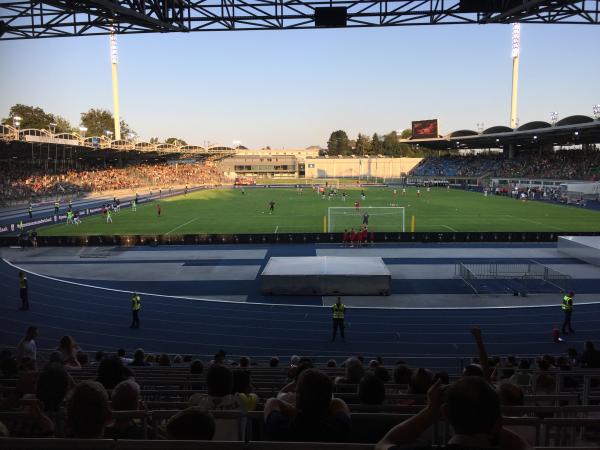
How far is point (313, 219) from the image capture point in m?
45.0

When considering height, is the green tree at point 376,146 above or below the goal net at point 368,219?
above

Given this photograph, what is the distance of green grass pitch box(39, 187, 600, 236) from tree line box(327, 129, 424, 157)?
105 metres

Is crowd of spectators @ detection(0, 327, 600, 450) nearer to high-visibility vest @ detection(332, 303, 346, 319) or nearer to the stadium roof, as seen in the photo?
high-visibility vest @ detection(332, 303, 346, 319)

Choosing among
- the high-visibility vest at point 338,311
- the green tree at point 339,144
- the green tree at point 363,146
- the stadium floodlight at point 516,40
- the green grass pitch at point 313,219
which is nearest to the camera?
the high-visibility vest at point 338,311

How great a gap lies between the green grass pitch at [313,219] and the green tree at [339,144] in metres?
132

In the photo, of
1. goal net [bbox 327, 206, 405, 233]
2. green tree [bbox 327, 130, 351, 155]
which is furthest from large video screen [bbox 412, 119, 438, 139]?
green tree [bbox 327, 130, 351, 155]

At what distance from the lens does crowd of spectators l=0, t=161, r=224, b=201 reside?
61.1m

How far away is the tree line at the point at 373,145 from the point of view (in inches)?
6457

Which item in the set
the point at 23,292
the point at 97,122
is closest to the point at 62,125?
the point at 97,122

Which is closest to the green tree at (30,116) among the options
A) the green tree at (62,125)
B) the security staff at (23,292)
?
the green tree at (62,125)

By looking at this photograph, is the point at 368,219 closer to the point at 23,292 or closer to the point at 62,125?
the point at 23,292

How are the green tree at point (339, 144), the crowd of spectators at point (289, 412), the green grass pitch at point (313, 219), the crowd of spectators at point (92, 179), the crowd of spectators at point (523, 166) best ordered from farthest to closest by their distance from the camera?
the green tree at point (339, 144), the crowd of spectators at point (523, 166), the crowd of spectators at point (92, 179), the green grass pitch at point (313, 219), the crowd of spectators at point (289, 412)

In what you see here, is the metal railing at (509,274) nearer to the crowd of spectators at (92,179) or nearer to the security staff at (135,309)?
the security staff at (135,309)

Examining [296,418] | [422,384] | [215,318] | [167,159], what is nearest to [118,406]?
[296,418]
